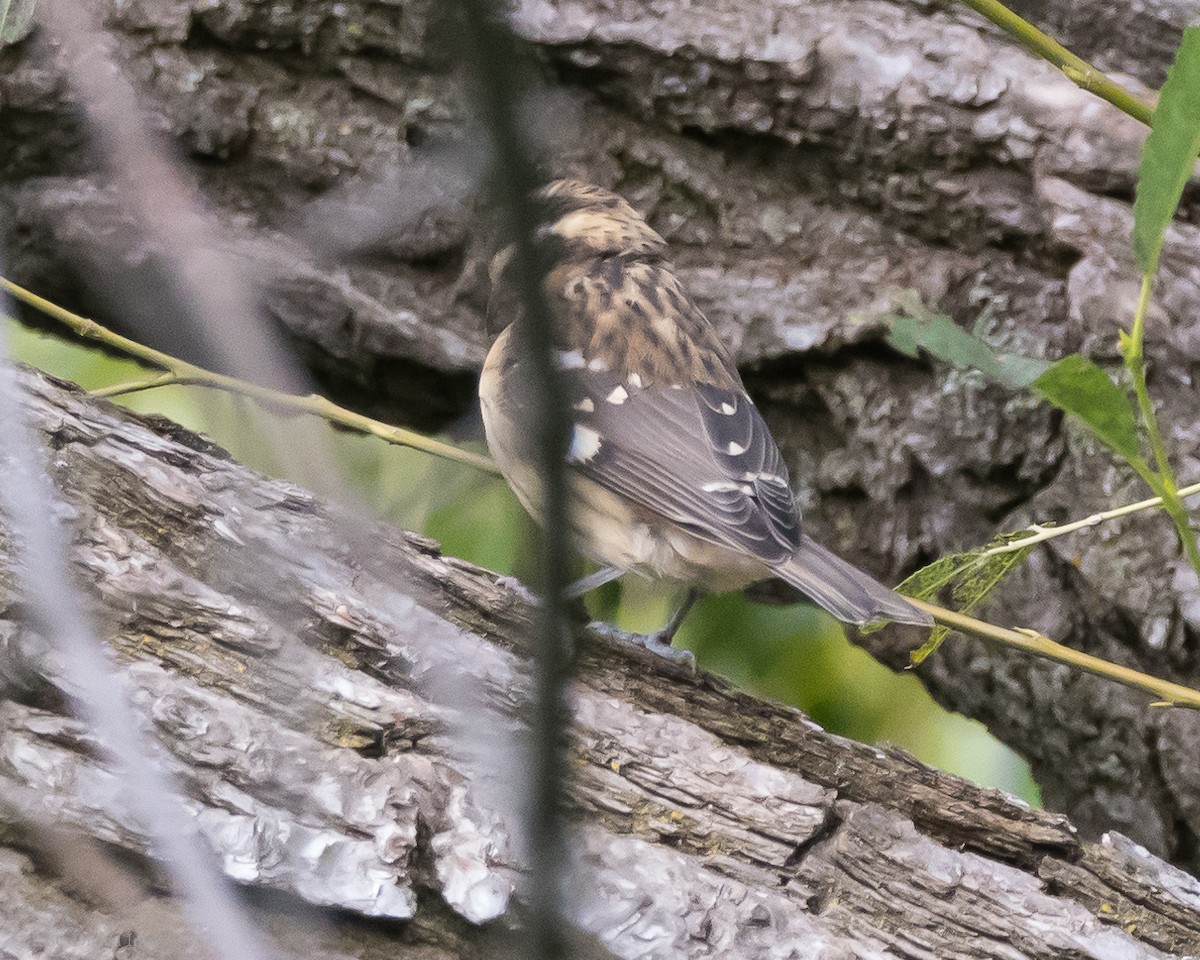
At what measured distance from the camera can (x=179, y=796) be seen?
1695 millimetres

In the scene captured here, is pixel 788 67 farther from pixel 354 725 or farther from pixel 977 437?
pixel 354 725

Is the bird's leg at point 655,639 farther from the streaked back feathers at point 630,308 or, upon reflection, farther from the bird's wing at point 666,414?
the streaked back feathers at point 630,308

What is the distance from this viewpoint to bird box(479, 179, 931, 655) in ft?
8.29

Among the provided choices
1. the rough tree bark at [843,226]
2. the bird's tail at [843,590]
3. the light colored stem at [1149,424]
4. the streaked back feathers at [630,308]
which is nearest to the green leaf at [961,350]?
the light colored stem at [1149,424]

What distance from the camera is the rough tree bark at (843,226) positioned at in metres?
2.74

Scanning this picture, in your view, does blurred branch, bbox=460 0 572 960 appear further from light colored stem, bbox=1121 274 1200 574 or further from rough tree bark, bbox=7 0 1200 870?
rough tree bark, bbox=7 0 1200 870

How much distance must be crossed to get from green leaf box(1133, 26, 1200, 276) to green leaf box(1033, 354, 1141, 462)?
161mm

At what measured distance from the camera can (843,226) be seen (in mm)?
3010

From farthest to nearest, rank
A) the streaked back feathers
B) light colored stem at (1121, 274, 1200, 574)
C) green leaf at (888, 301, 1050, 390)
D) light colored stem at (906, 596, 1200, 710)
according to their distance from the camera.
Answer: the streaked back feathers, light colored stem at (906, 596, 1200, 710), green leaf at (888, 301, 1050, 390), light colored stem at (1121, 274, 1200, 574)

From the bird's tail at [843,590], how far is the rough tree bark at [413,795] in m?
0.23

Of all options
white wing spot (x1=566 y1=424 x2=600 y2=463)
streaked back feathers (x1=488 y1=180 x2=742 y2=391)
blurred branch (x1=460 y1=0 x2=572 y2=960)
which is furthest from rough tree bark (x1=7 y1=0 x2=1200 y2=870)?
blurred branch (x1=460 y1=0 x2=572 y2=960)

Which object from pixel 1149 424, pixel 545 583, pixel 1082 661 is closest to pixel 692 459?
pixel 1082 661

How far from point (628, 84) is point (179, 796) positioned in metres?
1.96

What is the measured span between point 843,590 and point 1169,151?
1.14 meters
